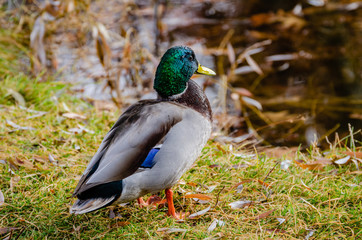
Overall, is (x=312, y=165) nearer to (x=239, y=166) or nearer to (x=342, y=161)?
(x=342, y=161)

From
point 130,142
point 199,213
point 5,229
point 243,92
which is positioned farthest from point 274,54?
point 5,229

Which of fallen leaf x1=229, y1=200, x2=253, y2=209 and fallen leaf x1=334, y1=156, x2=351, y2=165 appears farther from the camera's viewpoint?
fallen leaf x1=334, y1=156, x2=351, y2=165

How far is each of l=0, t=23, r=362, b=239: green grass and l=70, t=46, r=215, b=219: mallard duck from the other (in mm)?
205

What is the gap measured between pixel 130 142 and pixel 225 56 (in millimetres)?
3731

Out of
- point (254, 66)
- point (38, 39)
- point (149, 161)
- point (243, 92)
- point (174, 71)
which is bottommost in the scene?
point (243, 92)

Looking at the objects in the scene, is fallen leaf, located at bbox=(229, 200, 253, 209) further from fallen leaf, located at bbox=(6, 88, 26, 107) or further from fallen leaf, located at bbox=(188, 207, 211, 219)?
fallen leaf, located at bbox=(6, 88, 26, 107)

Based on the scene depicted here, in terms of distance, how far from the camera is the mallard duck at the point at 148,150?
2.19m

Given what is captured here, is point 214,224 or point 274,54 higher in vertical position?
point 214,224

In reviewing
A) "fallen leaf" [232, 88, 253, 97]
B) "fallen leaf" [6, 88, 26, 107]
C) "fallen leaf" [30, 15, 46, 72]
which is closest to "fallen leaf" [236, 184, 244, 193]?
"fallen leaf" [232, 88, 253, 97]

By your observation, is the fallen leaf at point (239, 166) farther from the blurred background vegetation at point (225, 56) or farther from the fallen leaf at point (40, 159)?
the fallen leaf at point (40, 159)

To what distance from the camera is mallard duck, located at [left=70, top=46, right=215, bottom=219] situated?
7.19ft

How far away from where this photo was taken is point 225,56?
5.80 m

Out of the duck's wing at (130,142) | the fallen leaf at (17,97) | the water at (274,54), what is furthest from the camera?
the water at (274,54)

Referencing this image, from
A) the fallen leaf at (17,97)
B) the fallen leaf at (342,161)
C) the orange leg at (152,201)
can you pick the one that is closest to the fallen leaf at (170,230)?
the orange leg at (152,201)
